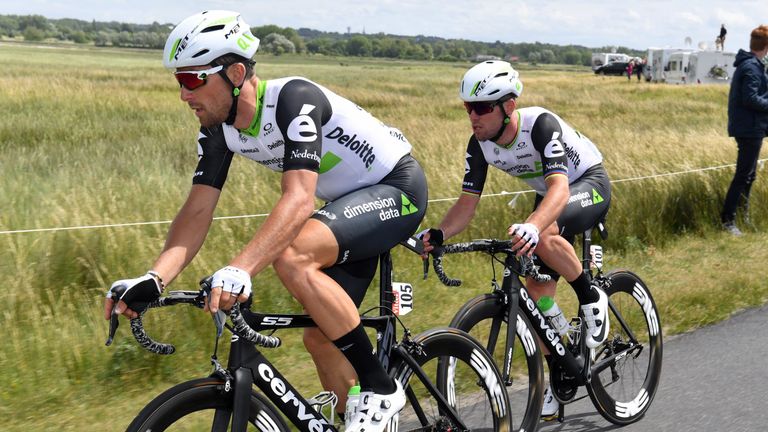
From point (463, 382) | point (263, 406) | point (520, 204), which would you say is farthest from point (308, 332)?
point (520, 204)

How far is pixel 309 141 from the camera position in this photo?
3.17 m

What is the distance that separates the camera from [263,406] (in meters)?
2.98

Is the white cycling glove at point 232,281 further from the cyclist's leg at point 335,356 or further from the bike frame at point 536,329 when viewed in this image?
the bike frame at point 536,329

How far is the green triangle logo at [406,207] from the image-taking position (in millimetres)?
3646

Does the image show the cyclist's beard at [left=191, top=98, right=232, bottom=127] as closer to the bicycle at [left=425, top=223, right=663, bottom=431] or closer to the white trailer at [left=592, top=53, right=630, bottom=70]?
the bicycle at [left=425, top=223, right=663, bottom=431]

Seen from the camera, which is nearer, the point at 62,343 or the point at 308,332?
A: the point at 308,332

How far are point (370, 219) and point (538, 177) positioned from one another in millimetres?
1668

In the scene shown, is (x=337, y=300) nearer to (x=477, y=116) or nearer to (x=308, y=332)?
(x=308, y=332)

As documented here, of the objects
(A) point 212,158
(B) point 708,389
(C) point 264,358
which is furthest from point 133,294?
(B) point 708,389

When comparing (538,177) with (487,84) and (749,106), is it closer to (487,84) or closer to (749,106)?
(487,84)

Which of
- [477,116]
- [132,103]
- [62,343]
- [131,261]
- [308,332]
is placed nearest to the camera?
[308,332]

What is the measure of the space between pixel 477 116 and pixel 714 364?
2731 millimetres

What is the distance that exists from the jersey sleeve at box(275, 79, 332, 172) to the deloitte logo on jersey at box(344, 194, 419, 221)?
0.32 metres

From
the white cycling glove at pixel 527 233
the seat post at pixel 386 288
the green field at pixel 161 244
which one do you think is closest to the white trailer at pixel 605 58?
the green field at pixel 161 244
